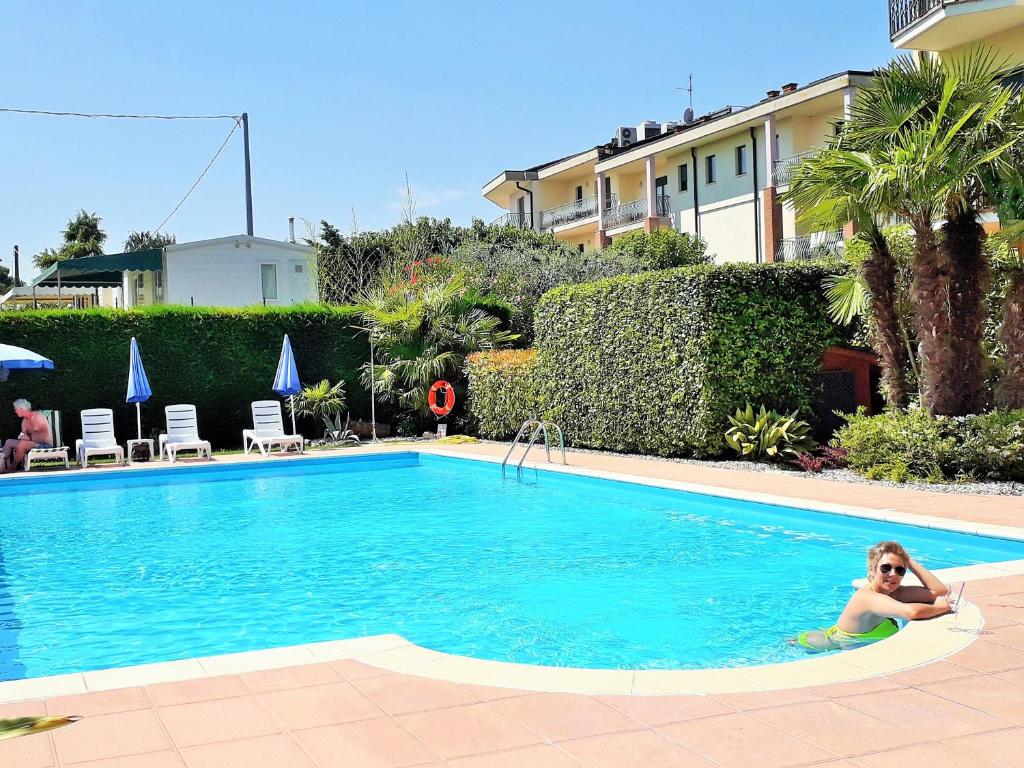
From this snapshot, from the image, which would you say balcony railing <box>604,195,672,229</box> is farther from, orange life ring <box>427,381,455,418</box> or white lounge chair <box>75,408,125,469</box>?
white lounge chair <box>75,408,125,469</box>

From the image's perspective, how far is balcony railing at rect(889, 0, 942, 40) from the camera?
18.7 meters

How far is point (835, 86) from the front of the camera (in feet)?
97.5

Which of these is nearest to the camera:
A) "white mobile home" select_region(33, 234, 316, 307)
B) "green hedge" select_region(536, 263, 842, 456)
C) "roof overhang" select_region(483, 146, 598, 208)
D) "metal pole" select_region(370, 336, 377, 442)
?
"green hedge" select_region(536, 263, 842, 456)

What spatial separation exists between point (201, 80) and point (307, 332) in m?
12.6

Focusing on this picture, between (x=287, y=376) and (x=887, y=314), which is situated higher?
(x=887, y=314)

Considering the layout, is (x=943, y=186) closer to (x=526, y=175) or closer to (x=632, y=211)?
(x=632, y=211)

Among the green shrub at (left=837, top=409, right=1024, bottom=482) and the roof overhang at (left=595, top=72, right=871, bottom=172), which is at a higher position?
the roof overhang at (left=595, top=72, right=871, bottom=172)

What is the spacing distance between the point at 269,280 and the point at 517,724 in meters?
27.9

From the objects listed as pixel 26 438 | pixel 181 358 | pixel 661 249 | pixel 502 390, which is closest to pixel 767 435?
pixel 502 390

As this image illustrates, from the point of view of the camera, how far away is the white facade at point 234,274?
29.3m

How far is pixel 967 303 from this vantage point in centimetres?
1151

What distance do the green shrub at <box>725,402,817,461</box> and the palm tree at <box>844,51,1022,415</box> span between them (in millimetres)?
2283

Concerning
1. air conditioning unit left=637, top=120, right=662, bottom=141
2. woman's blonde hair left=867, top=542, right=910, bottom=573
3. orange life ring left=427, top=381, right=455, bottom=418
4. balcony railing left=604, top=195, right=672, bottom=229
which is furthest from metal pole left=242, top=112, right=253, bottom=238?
woman's blonde hair left=867, top=542, right=910, bottom=573

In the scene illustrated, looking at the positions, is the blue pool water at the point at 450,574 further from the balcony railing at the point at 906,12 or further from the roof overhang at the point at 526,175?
the roof overhang at the point at 526,175
